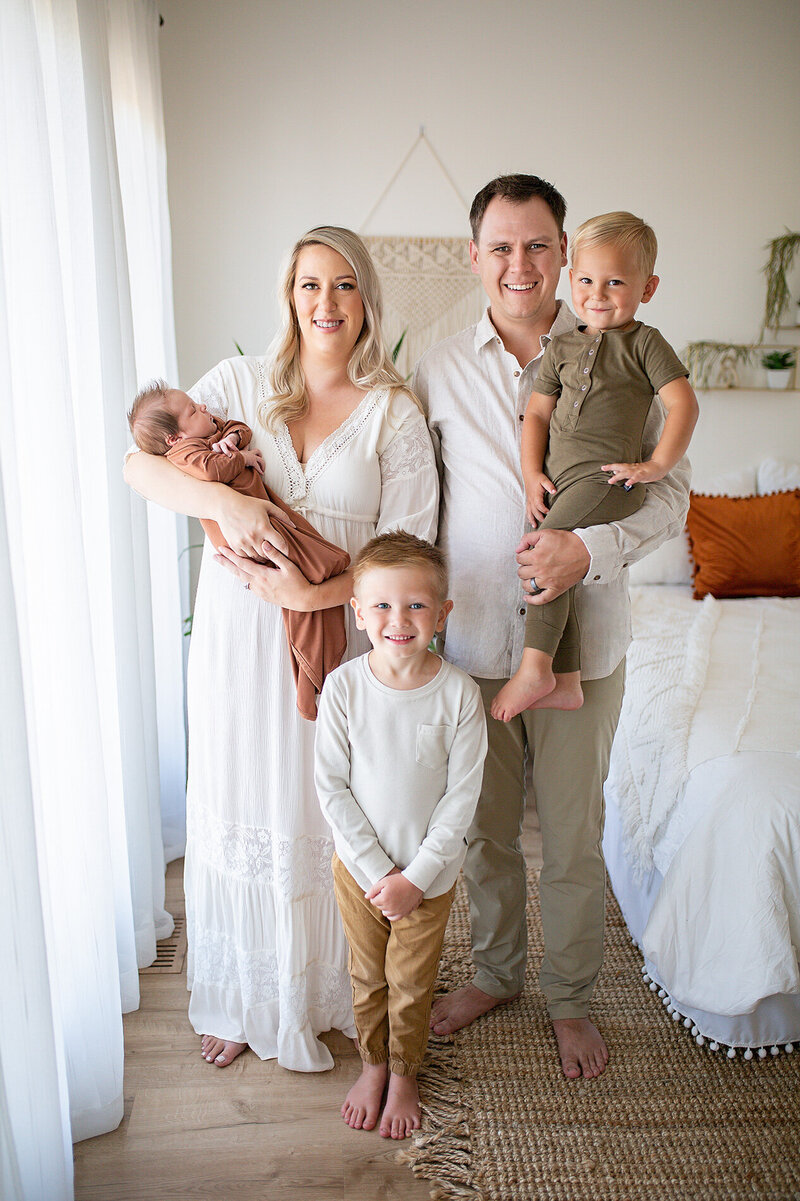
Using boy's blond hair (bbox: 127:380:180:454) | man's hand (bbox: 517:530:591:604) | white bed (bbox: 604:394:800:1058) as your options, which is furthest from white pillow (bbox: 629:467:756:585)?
boy's blond hair (bbox: 127:380:180:454)

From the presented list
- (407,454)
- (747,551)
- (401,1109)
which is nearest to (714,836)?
(401,1109)

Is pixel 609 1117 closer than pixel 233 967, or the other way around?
pixel 609 1117

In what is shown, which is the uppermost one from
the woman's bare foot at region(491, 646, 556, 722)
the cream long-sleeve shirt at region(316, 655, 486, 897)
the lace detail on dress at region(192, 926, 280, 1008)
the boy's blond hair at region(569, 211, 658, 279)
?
the boy's blond hair at region(569, 211, 658, 279)

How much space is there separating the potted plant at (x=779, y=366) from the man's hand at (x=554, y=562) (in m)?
2.60

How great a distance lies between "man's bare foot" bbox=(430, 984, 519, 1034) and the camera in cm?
Result: 194

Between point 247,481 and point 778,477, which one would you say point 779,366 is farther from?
point 247,481

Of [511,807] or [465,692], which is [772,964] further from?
[465,692]

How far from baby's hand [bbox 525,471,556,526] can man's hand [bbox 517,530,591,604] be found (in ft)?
0.21

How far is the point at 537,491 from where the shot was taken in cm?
166

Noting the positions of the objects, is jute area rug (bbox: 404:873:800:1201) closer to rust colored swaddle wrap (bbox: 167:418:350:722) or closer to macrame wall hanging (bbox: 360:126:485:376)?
rust colored swaddle wrap (bbox: 167:418:350:722)

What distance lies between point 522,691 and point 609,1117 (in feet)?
2.93

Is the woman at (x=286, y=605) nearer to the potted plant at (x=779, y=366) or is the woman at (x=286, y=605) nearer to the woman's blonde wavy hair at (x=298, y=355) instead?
the woman's blonde wavy hair at (x=298, y=355)

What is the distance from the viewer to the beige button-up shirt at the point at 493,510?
173 centimetres

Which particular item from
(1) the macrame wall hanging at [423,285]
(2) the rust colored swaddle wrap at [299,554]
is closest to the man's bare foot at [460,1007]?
(2) the rust colored swaddle wrap at [299,554]
